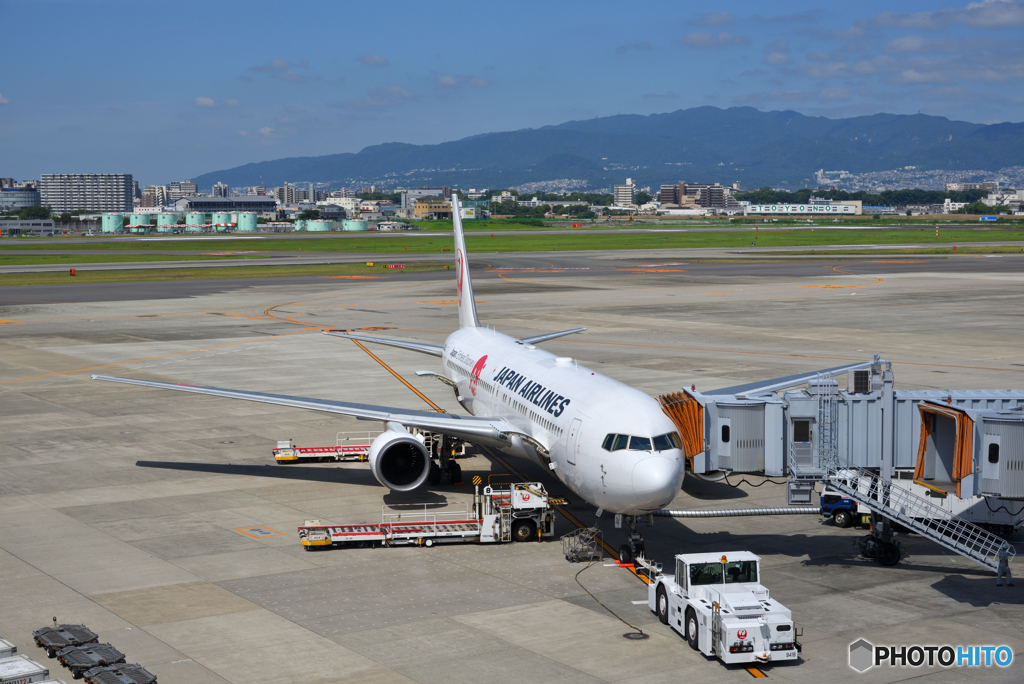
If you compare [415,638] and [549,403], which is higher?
[549,403]

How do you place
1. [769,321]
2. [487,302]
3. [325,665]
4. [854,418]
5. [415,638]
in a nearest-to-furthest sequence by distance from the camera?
→ [325,665] < [415,638] < [854,418] < [769,321] < [487,302]

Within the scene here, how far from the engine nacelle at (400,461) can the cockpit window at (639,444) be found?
735 cm

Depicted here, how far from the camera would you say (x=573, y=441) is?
926 inches

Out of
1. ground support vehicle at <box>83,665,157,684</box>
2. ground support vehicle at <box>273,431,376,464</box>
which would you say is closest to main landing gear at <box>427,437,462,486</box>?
ground support vehicle at <box>273,431,376,464</box>

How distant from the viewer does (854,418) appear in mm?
22828

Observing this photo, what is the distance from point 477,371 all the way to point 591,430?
36.4 feet

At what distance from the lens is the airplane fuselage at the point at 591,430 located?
21344 mm

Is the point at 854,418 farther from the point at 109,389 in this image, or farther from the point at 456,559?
the point at 109,389

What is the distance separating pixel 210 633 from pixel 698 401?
38.5 feet

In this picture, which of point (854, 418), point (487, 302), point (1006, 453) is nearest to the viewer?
point (1006, 453)

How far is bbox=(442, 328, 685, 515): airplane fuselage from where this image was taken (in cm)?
2134

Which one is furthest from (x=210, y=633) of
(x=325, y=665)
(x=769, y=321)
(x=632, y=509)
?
(x=769, y=321)

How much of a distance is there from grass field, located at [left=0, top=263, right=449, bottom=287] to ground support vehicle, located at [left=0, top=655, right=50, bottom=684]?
10031 centimetres

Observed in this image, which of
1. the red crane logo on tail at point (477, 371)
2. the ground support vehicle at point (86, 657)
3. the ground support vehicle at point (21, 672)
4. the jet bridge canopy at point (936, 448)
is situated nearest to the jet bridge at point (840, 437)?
Result: the jet bridge canopy at point (936, 448)
